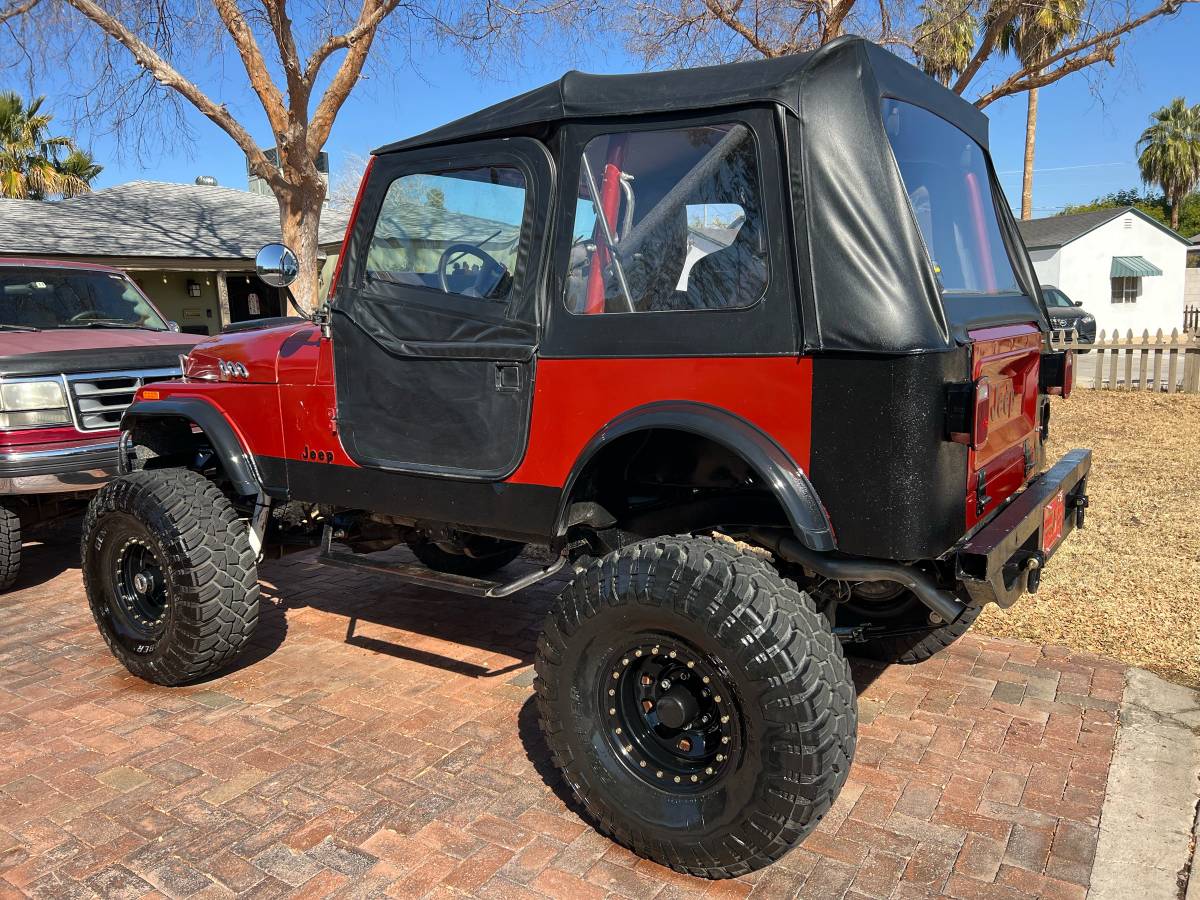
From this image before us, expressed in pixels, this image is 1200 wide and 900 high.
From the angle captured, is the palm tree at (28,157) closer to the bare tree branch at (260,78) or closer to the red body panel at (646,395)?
the bare tree branch at (260,78)

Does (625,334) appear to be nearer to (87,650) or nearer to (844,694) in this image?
(844,694)

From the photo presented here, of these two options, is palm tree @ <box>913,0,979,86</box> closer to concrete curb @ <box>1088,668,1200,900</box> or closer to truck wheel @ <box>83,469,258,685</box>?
concrete curb @ <box>1088,668,1200,900</box>

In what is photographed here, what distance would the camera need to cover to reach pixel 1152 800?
9.64ft

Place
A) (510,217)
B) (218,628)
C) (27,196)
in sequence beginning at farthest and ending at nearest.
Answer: (27,196) → (218,628) → (510,217)

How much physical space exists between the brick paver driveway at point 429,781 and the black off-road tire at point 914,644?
8 cm

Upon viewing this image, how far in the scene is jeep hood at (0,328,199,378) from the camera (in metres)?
5.28

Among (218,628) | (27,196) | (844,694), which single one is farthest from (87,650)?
(27,196)

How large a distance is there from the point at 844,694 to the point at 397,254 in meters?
2.33

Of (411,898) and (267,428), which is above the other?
(267,428)

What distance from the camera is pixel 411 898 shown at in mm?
2562

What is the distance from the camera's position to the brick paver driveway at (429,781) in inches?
104

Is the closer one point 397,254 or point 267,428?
point 397,254

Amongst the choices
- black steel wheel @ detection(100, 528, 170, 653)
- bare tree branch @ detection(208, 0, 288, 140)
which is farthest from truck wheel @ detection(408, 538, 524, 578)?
bare tree branch @ detection(208, 0, 288, 140)

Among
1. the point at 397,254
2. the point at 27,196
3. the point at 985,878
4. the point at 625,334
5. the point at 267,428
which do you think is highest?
the point at 27,196
